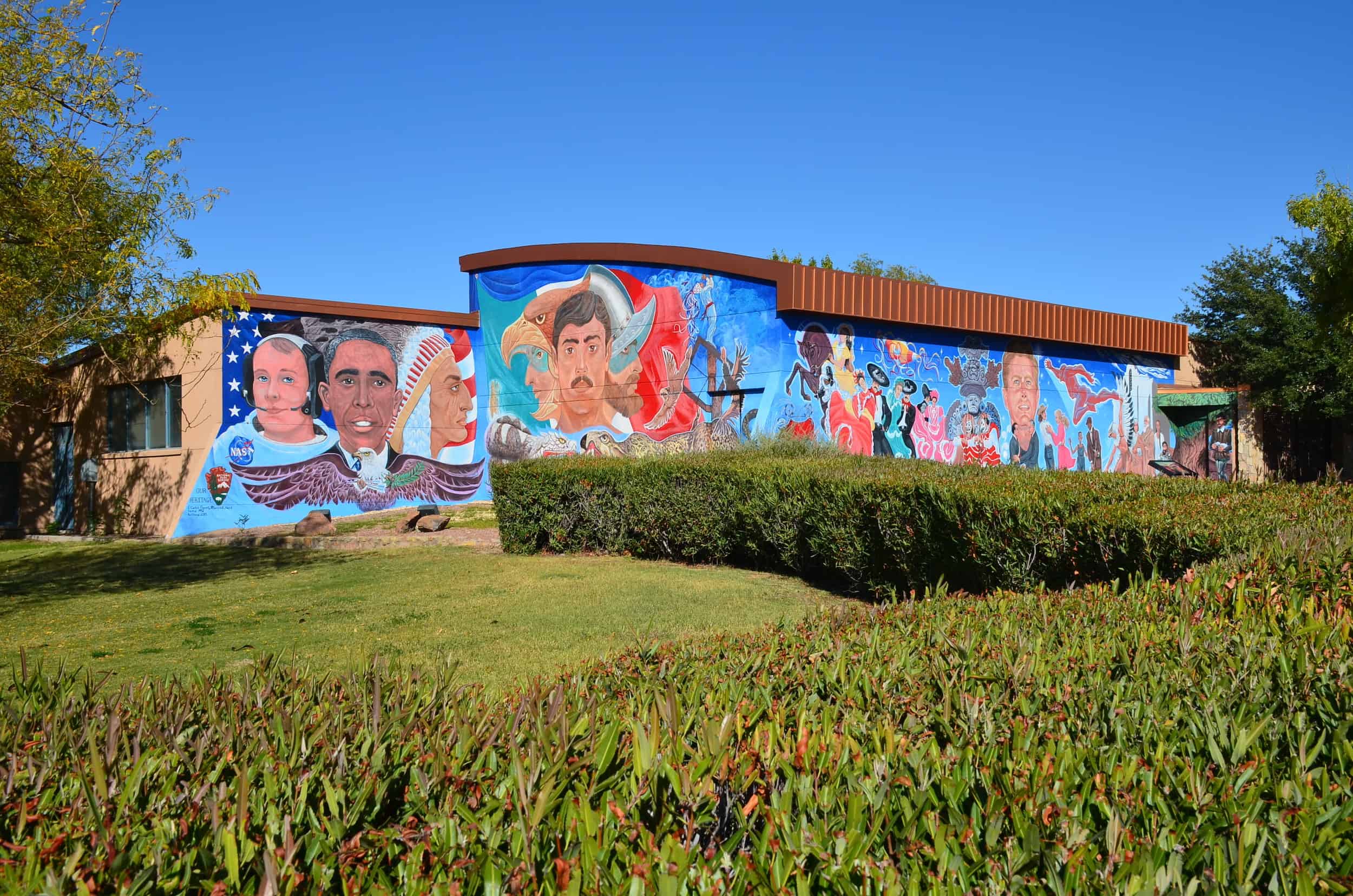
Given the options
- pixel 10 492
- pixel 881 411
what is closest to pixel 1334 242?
pixel 881 411

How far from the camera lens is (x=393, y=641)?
26.9 ft

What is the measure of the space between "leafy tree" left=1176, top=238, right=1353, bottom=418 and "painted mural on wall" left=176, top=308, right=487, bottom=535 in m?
23.0

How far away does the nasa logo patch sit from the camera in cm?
1994

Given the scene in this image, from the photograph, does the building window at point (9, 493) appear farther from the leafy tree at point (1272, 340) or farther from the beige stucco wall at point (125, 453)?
the leafy tree at point (1272, 340)

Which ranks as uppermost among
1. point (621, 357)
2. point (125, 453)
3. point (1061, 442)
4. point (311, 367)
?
point (621, 357)

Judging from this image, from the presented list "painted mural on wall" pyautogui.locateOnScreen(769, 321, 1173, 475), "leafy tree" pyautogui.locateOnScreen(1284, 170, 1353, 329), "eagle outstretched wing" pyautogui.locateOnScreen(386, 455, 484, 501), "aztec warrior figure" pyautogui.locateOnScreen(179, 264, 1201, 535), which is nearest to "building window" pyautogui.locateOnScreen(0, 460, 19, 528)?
"aztec warrior figure" pyautogui.locateOnScreen(179, 264, 1201, 535)

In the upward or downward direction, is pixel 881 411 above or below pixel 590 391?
below

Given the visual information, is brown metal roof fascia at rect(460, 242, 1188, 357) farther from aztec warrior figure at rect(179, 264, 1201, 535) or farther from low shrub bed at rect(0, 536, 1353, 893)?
low shrub bed at rect(0, 536, 1353, 893)

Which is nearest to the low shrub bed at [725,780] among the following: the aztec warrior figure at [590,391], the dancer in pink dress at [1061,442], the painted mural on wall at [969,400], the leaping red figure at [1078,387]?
the painted mural on wall at [969,400]

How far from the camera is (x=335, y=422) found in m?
21.3

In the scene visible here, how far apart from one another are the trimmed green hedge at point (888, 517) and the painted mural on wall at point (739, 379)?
15.0 feet

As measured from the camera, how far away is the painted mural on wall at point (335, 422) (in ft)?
65.4

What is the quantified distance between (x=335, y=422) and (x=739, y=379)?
8931mm

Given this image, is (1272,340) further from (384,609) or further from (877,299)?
(384,609)
